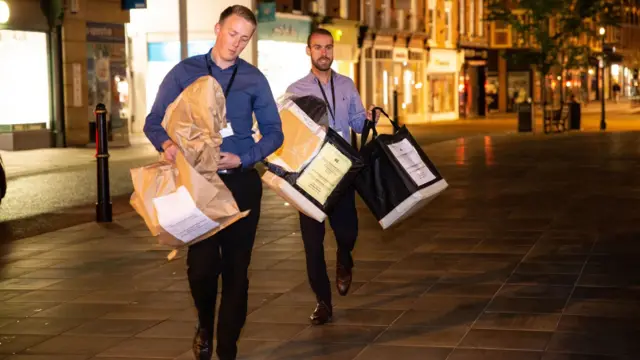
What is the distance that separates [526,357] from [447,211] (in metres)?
7.29

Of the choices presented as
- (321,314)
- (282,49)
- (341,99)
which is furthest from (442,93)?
(321,314)

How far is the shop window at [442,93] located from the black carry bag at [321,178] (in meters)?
43.2

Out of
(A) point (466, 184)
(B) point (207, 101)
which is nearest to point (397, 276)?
(B) point (207, 101)

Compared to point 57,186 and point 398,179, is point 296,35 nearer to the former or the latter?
point 57,186

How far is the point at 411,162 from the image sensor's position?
24.0 feet

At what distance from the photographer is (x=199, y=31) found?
110 feet

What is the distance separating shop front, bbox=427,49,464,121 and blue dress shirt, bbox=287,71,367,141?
41452 millimetres

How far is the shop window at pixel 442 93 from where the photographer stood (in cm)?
5059

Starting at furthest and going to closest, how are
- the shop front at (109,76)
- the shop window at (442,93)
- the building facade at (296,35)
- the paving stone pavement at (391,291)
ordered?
the shop window at (442,93) < the building facade at (296,35) < the shop front at (109,76) < the paving stone pavement at (391,291)

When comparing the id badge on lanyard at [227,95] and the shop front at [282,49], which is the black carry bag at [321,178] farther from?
the shop front at [282,49]

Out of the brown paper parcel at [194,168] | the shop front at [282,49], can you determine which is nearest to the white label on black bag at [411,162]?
the brown paper parcel at [194,168]

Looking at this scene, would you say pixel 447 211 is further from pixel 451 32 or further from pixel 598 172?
pixel 451 32

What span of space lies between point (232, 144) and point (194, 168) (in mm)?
394

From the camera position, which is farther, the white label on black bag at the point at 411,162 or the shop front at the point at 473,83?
the shop front at the point at 473,83
